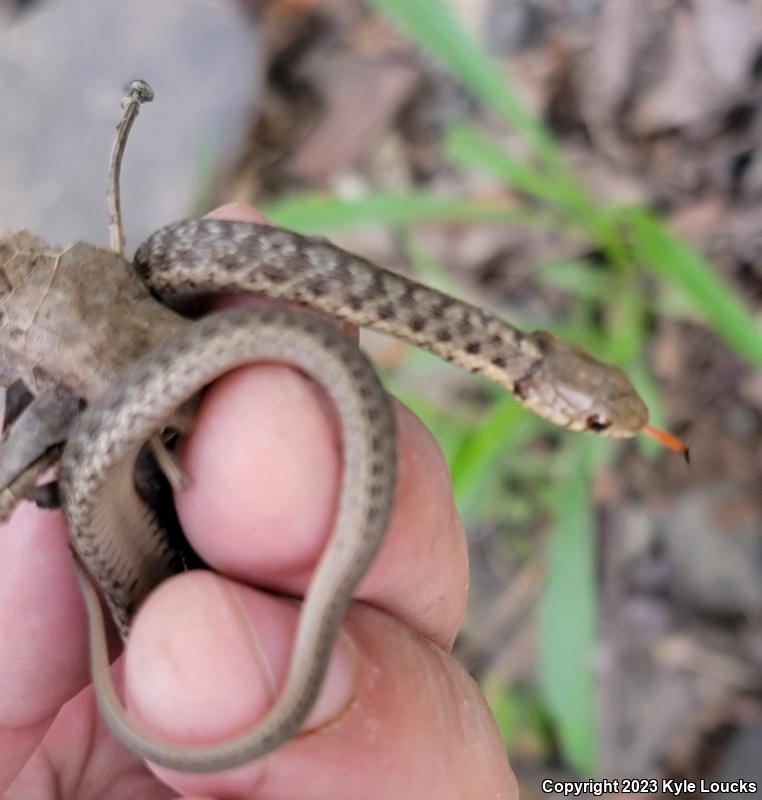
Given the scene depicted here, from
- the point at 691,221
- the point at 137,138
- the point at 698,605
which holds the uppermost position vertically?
the point at 137,138

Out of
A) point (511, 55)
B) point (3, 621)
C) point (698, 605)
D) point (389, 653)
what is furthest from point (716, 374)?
point (3, 621)

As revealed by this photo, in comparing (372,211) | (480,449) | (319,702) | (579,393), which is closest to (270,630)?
(319,702)

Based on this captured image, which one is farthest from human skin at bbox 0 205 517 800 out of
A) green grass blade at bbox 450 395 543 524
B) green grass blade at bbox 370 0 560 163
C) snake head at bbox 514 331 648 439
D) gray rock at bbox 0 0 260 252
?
gray rock at bbox 0 0 260 252

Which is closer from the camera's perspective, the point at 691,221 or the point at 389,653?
the point at 389,653

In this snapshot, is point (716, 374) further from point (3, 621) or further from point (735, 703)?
point (3, 621)

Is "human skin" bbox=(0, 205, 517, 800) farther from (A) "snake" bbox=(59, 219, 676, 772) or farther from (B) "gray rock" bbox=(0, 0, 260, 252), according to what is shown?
(B) "gray rock" bbox=(0, 0, 260, 252)

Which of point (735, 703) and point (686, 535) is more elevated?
point (686, 535)

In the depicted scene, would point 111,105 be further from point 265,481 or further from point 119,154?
point 265,481
